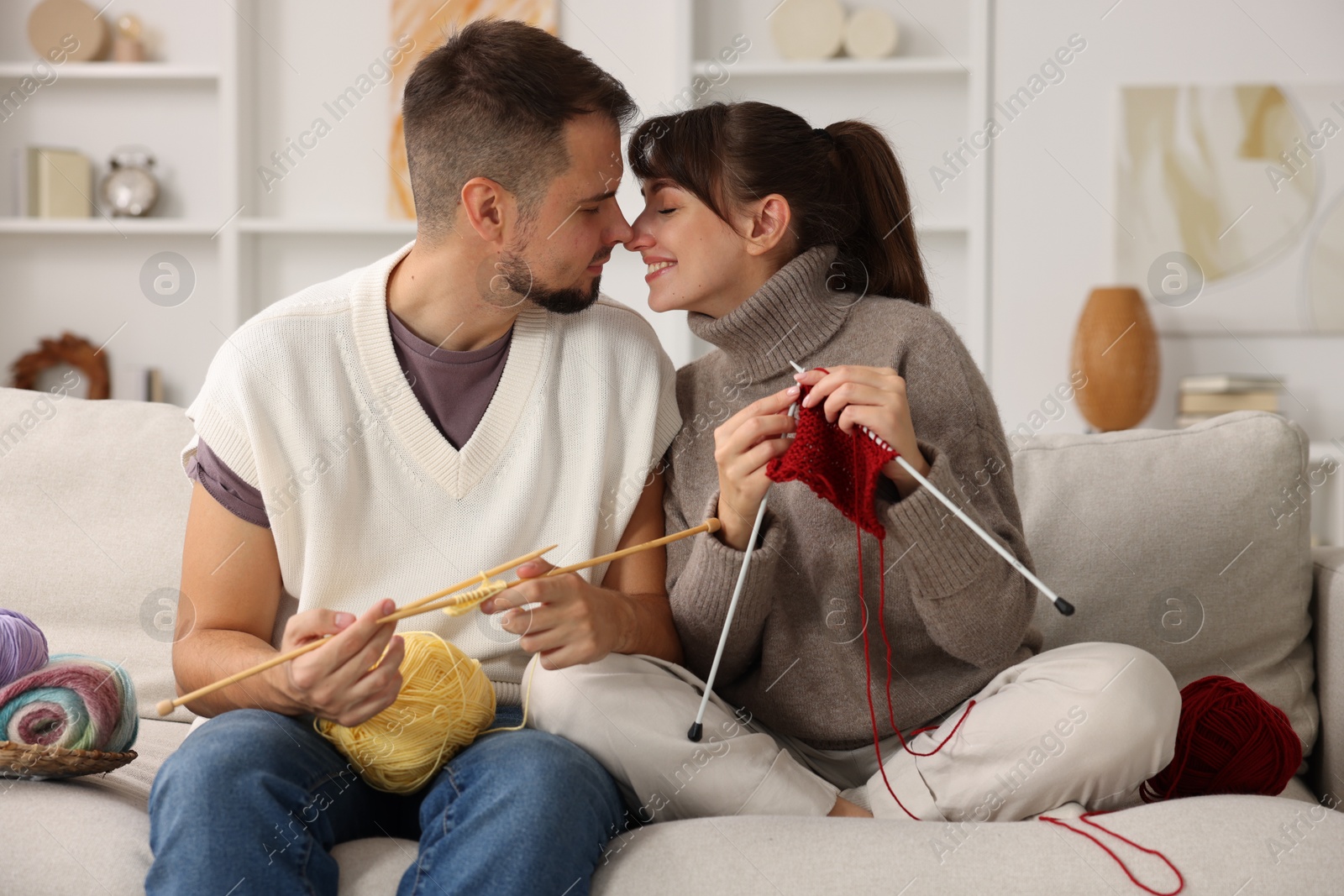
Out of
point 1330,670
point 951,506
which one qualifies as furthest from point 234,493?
point 1330,670

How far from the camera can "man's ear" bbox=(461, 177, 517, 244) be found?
1.44 m

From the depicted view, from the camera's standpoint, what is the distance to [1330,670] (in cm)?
149

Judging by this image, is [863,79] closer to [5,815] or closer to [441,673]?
[441,673]

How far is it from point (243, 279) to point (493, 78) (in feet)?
6.75

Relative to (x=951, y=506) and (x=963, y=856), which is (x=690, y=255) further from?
(x=963, y=856)

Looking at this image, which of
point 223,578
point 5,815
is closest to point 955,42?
point 223,578

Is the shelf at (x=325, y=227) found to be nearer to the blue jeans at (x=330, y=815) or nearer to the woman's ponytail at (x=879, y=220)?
the woman's ponytail at (x=879, y=220)

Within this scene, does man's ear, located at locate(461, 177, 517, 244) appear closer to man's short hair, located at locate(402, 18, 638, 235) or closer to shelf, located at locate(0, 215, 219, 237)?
man's short hair, located at locate(402, 18, 638, 235)

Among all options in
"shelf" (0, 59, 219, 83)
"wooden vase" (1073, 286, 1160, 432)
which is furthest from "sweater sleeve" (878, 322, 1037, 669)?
"shelf" (0, 59, 219, 83)

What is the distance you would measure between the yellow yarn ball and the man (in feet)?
0.08

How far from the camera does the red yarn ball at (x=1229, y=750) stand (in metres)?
1.32

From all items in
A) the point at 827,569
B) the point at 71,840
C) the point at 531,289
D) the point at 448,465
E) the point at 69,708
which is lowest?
the point at 71,840

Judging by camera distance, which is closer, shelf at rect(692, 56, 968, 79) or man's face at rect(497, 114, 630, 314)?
man's face at rect(497, 114, 630, 314)

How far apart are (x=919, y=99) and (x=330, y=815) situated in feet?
8.58
